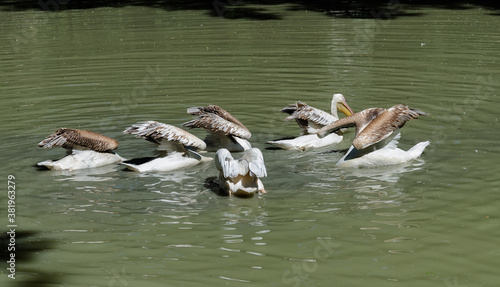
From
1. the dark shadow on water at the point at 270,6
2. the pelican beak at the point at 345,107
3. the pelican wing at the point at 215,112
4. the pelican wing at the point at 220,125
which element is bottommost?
the pelican beak at the point at 345,107

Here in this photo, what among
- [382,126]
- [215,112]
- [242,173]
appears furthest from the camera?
[215,112]

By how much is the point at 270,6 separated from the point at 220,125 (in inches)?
661

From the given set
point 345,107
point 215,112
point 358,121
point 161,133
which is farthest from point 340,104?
point 161,133

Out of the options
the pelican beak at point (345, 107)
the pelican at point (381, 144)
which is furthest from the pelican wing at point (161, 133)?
the pelican beak at point (345, 107)

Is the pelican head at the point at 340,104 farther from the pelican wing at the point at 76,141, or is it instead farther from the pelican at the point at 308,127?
the pelican wing at the point at 76,141

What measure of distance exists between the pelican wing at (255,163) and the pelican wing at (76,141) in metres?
2.00

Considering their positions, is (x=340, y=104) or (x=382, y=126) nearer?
(x=382, y=126)

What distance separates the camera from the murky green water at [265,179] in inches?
226

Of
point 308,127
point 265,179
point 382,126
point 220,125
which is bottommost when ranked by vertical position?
point 265,179

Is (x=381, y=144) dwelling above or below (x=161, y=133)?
below

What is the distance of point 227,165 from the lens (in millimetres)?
7359

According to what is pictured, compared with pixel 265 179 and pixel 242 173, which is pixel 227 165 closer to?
pixel 242 173

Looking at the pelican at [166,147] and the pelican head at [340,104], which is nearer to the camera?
the pelican at [166,147]

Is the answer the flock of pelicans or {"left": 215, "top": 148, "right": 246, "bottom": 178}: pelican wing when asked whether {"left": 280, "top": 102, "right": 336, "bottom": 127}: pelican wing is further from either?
{"left": 215, "top": 148, "right": 246, "bottom": 178}: pelican wing
